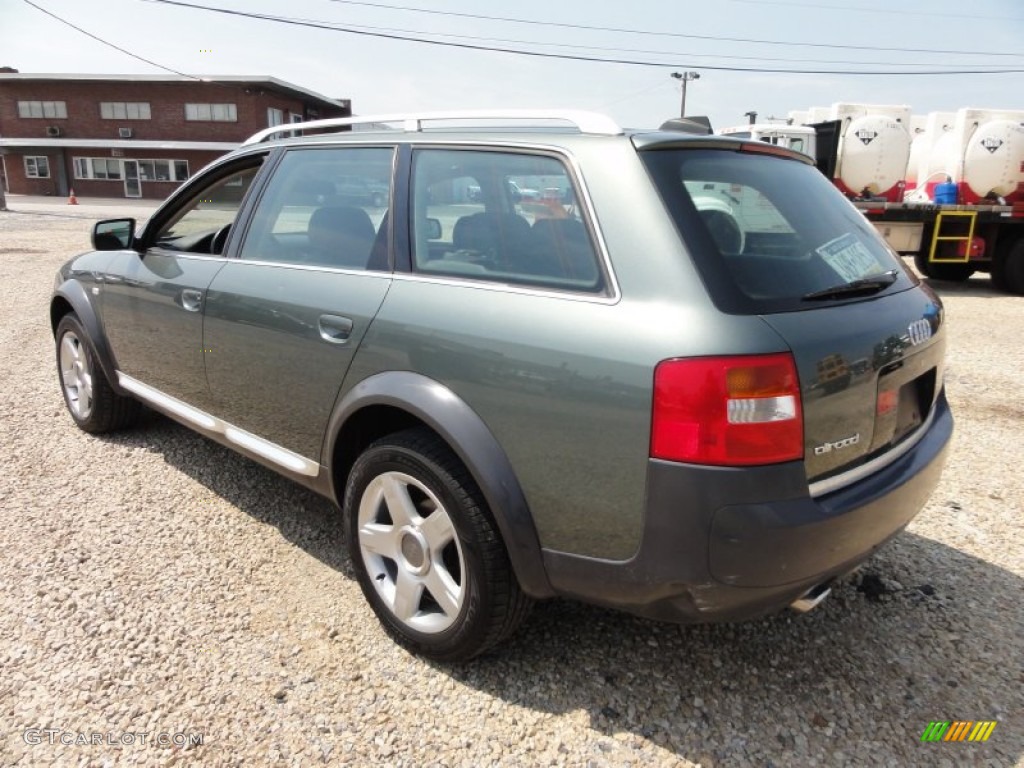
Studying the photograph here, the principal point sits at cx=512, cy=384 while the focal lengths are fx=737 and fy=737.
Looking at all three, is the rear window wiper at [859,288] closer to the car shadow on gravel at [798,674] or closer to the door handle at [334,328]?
the car shadow on gravel at [798,674]

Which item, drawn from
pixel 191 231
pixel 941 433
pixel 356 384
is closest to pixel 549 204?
pixel 356 384

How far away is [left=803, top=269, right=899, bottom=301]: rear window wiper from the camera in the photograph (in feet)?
6.79

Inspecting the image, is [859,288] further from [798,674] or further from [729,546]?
[798,674]

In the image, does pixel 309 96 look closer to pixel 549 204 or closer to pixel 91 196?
pixel 91 196

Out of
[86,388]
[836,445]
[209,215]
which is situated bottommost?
[86,388]

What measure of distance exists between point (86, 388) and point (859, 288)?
425 cm

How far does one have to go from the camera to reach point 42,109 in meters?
42.8

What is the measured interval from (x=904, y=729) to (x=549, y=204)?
1910 mm

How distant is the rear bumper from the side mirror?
3.15 metres

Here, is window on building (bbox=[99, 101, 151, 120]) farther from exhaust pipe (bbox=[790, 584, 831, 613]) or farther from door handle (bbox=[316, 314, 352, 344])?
exhaust pipe (bbox=[790, 584, 831, 613])

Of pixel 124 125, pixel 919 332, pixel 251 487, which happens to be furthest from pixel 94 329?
pixel 124 125

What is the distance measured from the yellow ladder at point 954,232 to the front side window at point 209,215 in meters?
11.3

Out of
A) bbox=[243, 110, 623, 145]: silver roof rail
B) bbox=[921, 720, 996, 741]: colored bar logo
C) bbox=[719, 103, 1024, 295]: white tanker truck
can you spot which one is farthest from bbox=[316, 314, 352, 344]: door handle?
A: bbox=[719, 103, 1024, 295]: white tanker truck

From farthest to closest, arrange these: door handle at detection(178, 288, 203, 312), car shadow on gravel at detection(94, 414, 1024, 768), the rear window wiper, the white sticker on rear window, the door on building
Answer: the door on building
door handle at detection(178, 288, 203, 312)
the white sticker on rear window
car shadow on gravel at detection(94, 414, 1024, 768)
the rear window wiper
